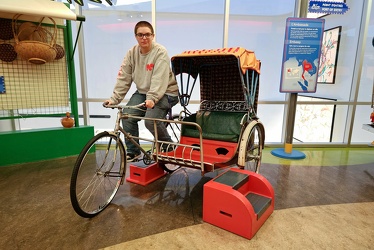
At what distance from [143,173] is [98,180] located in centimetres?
46

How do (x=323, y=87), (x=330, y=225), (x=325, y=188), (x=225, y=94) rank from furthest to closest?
(x=323, y=87) < (x=225, y=94) < (x=325, y=188) < (x=330, y=225)

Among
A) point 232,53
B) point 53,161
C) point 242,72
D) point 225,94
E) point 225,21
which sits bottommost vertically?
point 53,161

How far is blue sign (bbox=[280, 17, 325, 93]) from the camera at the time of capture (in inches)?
122

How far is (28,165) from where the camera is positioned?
2904mm

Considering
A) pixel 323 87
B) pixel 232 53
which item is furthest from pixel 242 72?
pixel 323 87

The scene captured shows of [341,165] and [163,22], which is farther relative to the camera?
[163,22]

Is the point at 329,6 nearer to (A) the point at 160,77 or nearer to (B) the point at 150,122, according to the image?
(A) the point at 160,77

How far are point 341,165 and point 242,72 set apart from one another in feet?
6.94

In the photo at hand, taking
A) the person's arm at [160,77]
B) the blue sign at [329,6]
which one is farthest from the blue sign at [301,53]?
the person's arm at [160,77]

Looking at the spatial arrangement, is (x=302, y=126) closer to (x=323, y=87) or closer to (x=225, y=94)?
(x=323, y=87)

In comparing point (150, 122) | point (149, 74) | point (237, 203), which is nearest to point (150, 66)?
point (149, 74)

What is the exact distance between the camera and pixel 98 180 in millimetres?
2404

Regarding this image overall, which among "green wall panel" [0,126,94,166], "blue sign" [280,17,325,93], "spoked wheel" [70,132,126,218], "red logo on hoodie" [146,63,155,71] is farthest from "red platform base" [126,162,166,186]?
"blue sign" [280,17,325,93]

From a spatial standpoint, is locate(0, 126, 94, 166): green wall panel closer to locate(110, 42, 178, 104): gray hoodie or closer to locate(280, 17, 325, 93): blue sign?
locate(110, 42, 178, 104): gray hoodie
